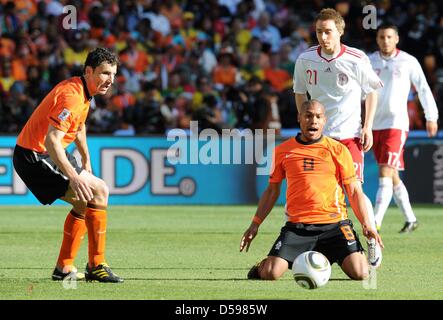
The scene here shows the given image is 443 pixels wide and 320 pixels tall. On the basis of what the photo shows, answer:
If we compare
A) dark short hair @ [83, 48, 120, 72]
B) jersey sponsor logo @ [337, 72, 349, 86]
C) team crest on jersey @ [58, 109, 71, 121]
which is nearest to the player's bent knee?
team crest on jersey @ [58, 109, 71, 121]

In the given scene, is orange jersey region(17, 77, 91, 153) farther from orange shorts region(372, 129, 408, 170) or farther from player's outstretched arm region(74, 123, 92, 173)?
orange shorts region(372, 129, 408, 170)

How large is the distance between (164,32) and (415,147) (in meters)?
6.37

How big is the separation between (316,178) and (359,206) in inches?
16.6

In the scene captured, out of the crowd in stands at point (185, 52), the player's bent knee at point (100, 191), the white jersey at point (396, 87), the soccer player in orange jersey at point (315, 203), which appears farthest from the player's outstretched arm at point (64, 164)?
the crowd in stands at point (185, 52)

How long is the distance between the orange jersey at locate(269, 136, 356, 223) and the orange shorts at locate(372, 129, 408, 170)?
4022mm

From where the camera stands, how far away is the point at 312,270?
27.2 ft

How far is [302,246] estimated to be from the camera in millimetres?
8859

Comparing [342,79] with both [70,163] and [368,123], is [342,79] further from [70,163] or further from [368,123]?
[70,163]

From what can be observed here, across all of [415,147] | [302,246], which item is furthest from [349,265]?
[415,147]

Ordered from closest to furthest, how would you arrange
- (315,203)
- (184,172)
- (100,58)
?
1. (100,58)
2. (315,203)
3. (184,172)

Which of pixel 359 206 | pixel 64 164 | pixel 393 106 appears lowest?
pixel 359 206

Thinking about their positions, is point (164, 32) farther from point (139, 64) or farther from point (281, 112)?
point (281, 112)

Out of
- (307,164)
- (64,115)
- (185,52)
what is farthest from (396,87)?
(185,52)
